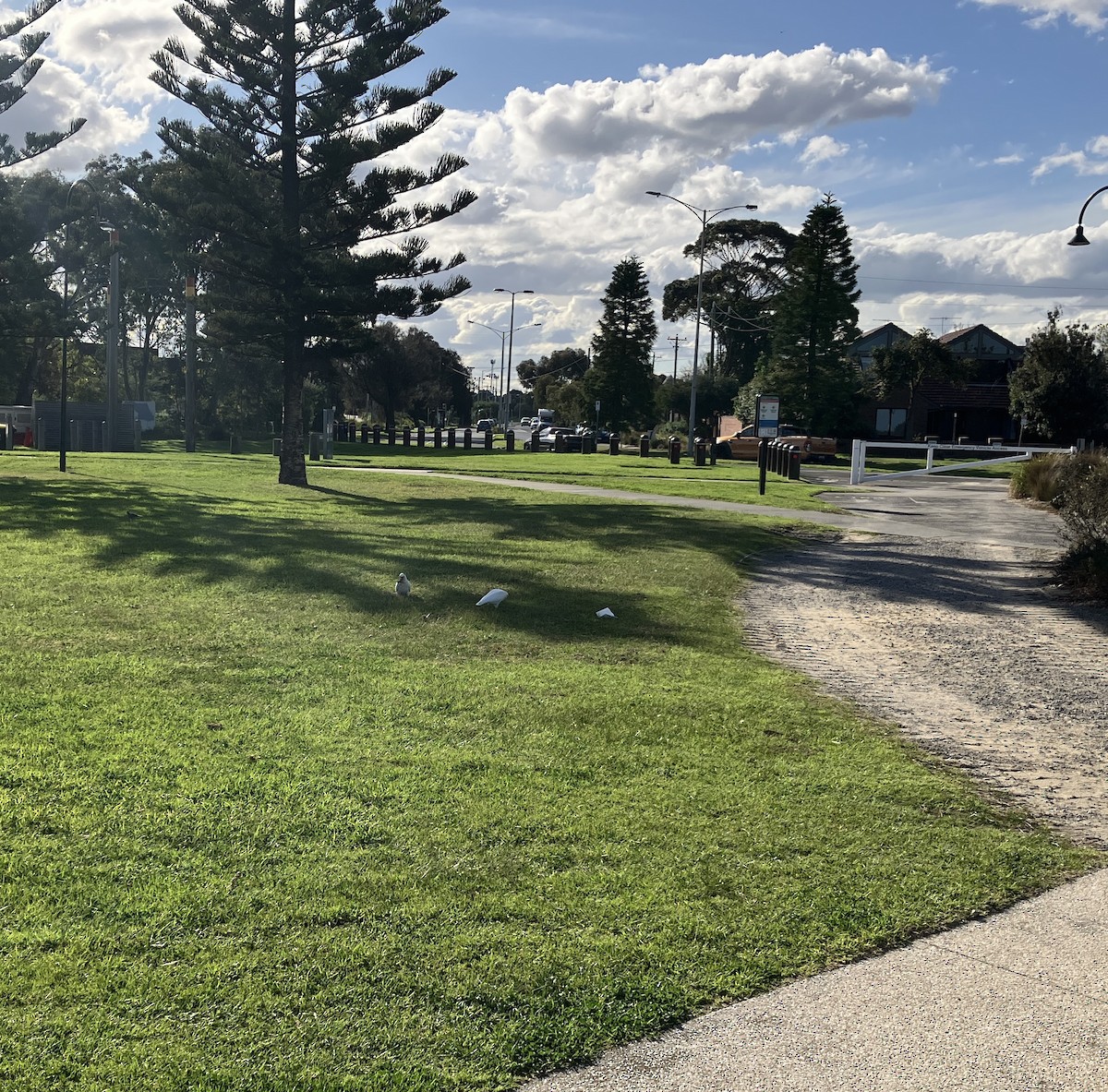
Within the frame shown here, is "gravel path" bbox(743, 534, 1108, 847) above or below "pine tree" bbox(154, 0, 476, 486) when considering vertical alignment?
below

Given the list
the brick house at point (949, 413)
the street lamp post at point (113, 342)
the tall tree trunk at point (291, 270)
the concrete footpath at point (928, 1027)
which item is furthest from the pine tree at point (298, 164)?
the brick house at point (949, 413)

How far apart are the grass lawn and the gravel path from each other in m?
0.38

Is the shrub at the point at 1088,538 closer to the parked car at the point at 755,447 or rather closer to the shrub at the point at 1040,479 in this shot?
the shrub at the point at 1040,479

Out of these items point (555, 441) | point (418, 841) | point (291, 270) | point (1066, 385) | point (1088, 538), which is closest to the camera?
point (418, 841)

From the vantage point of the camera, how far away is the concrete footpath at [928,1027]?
290 centimetres

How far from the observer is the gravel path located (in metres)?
5.73

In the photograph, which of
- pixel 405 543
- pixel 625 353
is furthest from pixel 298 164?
pixel 625 353

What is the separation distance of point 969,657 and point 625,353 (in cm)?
6281

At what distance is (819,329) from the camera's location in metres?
51.2

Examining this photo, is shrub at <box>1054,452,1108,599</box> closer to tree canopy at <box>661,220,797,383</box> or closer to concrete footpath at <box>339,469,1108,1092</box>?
concrete footpath at <box>339,469,1108,1092</box>

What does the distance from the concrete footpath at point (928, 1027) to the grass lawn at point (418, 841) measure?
4.5 inches

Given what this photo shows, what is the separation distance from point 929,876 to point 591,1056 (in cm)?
→ 180

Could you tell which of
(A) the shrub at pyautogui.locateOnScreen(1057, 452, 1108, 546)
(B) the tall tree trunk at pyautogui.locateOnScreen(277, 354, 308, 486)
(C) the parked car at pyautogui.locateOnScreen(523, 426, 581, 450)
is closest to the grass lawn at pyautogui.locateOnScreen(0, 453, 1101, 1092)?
(A) the shrub at pyautogui.locateOnScreen(1057, 452, 1108, 546)

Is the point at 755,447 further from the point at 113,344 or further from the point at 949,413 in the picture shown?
the point at 113,344
